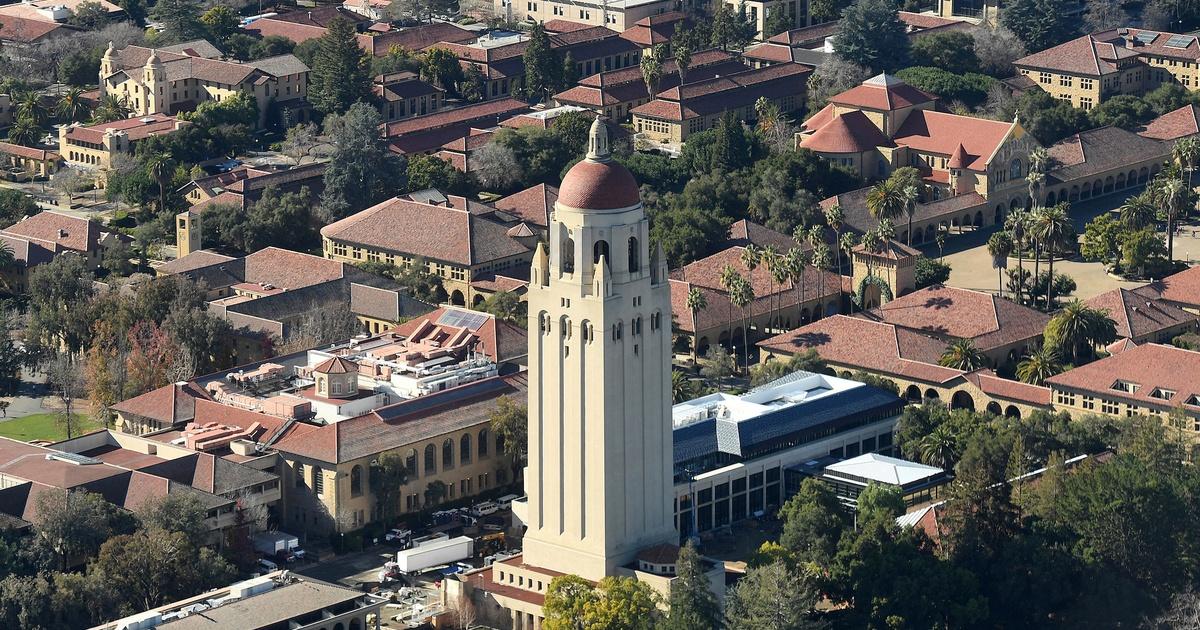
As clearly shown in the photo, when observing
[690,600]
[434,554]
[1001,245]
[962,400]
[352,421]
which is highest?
[690,600]

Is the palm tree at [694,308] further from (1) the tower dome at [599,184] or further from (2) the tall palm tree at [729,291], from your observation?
(1) the tower dome at [599,184]

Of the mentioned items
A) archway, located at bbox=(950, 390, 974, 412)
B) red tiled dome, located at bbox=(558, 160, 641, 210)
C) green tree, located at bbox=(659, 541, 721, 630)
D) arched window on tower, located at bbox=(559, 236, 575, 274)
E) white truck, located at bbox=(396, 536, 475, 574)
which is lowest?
archway, located at bbox=(950, 390, 974, 412)

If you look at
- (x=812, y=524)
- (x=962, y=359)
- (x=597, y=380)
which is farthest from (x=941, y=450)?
(x=597, y=380)

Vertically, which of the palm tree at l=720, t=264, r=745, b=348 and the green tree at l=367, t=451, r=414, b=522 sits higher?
the green tree at l=367, t=451, r=414, b=522

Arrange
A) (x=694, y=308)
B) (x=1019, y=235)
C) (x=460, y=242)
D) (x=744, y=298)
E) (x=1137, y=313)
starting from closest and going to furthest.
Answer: (x=1137, y=313)
(x=744, y=298)
(x=694, y=308)
(x=1019, y=235)
(x=460, y=242)

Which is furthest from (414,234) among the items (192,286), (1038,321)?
(1038,321)

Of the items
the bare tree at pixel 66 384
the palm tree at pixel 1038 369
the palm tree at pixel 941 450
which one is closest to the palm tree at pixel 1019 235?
the palm tree at pixel 1038 369

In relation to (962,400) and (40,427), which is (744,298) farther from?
(40,427)

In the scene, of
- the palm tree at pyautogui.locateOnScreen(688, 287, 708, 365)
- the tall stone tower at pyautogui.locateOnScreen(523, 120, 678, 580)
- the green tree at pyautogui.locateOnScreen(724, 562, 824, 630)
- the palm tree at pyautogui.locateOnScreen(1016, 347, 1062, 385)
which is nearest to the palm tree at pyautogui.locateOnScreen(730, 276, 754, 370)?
the palm tree at pyautogui.locateOnScreen(688, 287, 708, 365)

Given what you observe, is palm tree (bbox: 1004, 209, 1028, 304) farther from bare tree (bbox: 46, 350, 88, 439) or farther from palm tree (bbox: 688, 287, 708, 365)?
bare tree (bbox: 46, 350, 88, 439)
